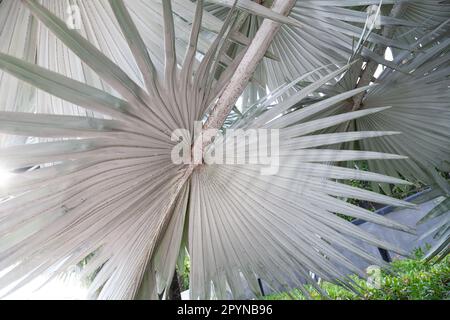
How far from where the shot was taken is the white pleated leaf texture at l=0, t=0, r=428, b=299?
1.82 ft

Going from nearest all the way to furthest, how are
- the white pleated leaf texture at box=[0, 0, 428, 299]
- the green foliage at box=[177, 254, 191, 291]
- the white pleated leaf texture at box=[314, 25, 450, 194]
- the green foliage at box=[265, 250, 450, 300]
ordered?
the white pleated leaf texture at box=[0, 0, 428, 299], the green foliage at box=[177, 254, 191, 291], the white pleated leaf texture at box=[314, 25, 450, 194], the green foliage at box=[265, 250, 450, 300]

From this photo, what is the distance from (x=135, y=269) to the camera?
0.74 metres

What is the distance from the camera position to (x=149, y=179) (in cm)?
71

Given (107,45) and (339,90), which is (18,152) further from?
(339,90)

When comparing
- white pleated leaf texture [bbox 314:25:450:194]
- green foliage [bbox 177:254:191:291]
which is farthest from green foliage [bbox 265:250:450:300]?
white pleated leaf texture [bbox 314:25:450:194]

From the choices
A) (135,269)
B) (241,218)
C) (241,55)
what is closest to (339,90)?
(241,55)

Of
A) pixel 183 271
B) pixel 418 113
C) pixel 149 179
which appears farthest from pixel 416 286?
pixel 149 179

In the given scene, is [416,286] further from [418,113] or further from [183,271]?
[183,271]

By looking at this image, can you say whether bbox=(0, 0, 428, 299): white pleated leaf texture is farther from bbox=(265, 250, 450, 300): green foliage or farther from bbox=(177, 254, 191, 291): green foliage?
bbox=(265, 250, 450, 300): green foliage

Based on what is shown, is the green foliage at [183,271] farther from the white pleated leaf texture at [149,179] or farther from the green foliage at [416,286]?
the green foliage at [416,286]

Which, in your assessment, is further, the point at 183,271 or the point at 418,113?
the point at 418,113

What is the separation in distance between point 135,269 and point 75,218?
0.18 metres

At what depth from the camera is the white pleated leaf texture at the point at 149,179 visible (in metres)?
0.55
